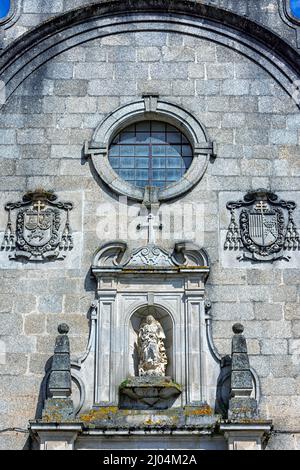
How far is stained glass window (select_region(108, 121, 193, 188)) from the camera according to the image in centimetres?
1484

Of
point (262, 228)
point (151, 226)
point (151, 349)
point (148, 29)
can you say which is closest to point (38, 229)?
point (151, 226)

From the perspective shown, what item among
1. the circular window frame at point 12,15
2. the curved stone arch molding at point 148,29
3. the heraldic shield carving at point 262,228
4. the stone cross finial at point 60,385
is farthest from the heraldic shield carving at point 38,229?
the circular window frame at point 12,15

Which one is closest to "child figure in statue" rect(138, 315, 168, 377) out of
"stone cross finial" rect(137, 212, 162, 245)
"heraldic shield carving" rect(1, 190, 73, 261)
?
"stone cross finial" rect(137, 212, 162, 245)

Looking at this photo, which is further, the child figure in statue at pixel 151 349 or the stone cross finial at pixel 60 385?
the child figure in statue at pixel 151 349

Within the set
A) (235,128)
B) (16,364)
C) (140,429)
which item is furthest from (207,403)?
(235,128)

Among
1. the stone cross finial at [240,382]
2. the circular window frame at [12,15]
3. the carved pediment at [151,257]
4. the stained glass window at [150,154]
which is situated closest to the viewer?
the stone cross finial at [240,382]

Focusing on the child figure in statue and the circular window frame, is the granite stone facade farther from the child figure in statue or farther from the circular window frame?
the child figure in statue

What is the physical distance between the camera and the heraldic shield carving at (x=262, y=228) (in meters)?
14.0

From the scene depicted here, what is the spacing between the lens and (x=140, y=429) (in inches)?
496

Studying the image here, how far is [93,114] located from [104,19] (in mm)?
1759

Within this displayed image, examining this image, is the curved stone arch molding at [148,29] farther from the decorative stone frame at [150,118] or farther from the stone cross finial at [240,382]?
the stone cross finial at [240,382]

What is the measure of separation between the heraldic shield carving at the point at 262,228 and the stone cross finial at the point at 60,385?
9.46 feet

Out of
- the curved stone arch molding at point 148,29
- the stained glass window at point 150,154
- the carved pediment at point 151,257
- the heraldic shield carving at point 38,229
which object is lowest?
the carved pediment at point 151,257

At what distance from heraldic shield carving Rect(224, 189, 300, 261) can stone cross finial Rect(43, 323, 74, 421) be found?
2.88 metres
